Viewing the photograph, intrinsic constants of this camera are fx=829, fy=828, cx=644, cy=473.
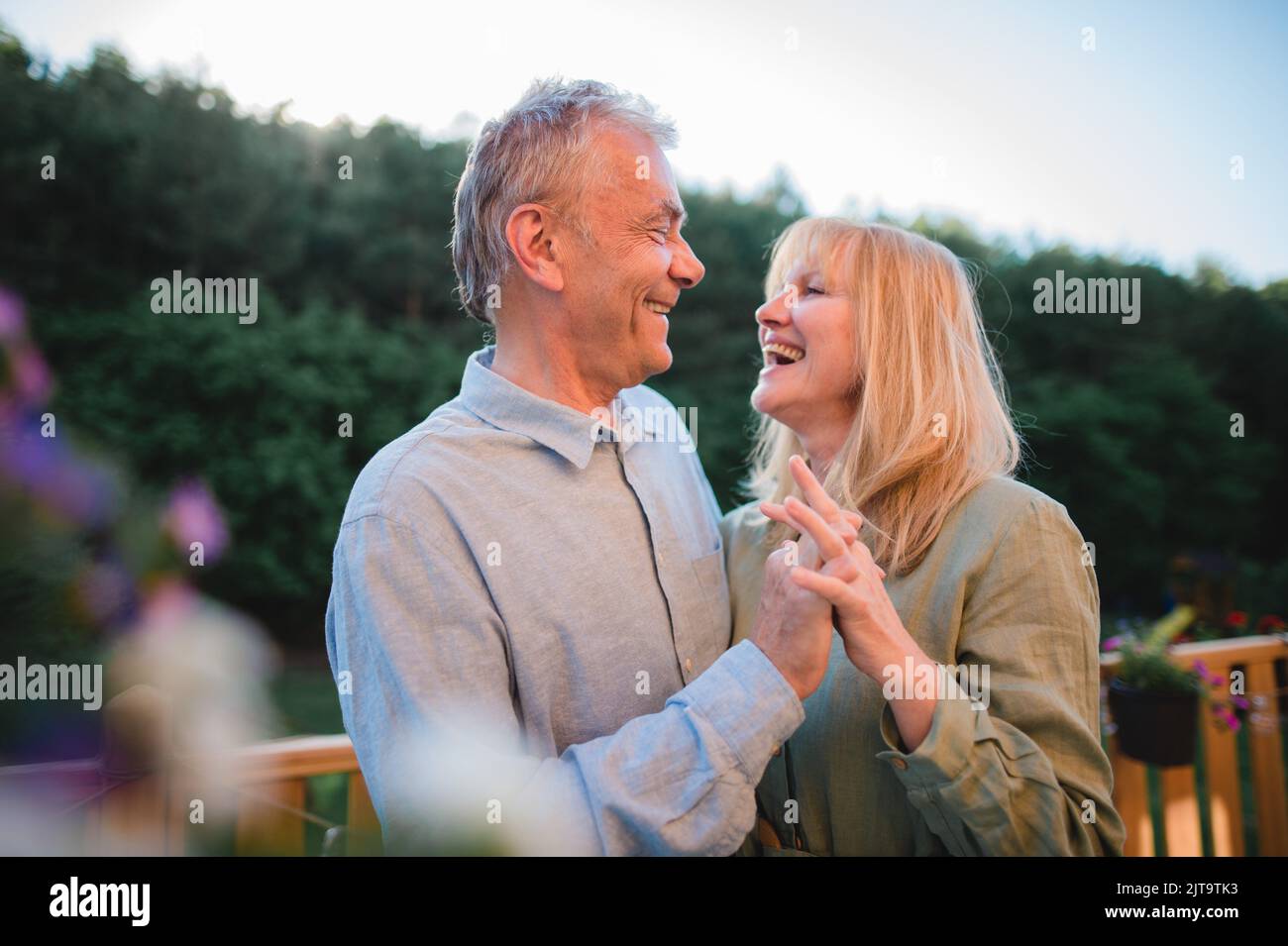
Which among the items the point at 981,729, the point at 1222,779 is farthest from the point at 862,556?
the point at 1222,779

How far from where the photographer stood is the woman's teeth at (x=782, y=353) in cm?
189

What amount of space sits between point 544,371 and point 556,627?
0.55 metres

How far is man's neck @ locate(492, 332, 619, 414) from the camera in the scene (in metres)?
1.72

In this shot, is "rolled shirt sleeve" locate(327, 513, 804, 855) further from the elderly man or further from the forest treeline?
the forest treeline

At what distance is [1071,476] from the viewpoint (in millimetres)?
7496

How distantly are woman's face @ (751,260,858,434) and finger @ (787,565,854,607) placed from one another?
66 centimetres

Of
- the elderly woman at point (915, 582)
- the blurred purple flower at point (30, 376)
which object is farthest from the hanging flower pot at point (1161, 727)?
the blurred purple flower at point (30, 376)

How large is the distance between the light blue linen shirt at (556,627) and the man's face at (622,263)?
174 mm

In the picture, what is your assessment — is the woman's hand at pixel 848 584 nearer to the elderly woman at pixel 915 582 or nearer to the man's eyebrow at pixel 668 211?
the elderly woman at pixel 915 582

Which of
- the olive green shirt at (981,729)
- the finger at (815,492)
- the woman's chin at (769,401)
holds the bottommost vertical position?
the olive green shirt at (981,729)
